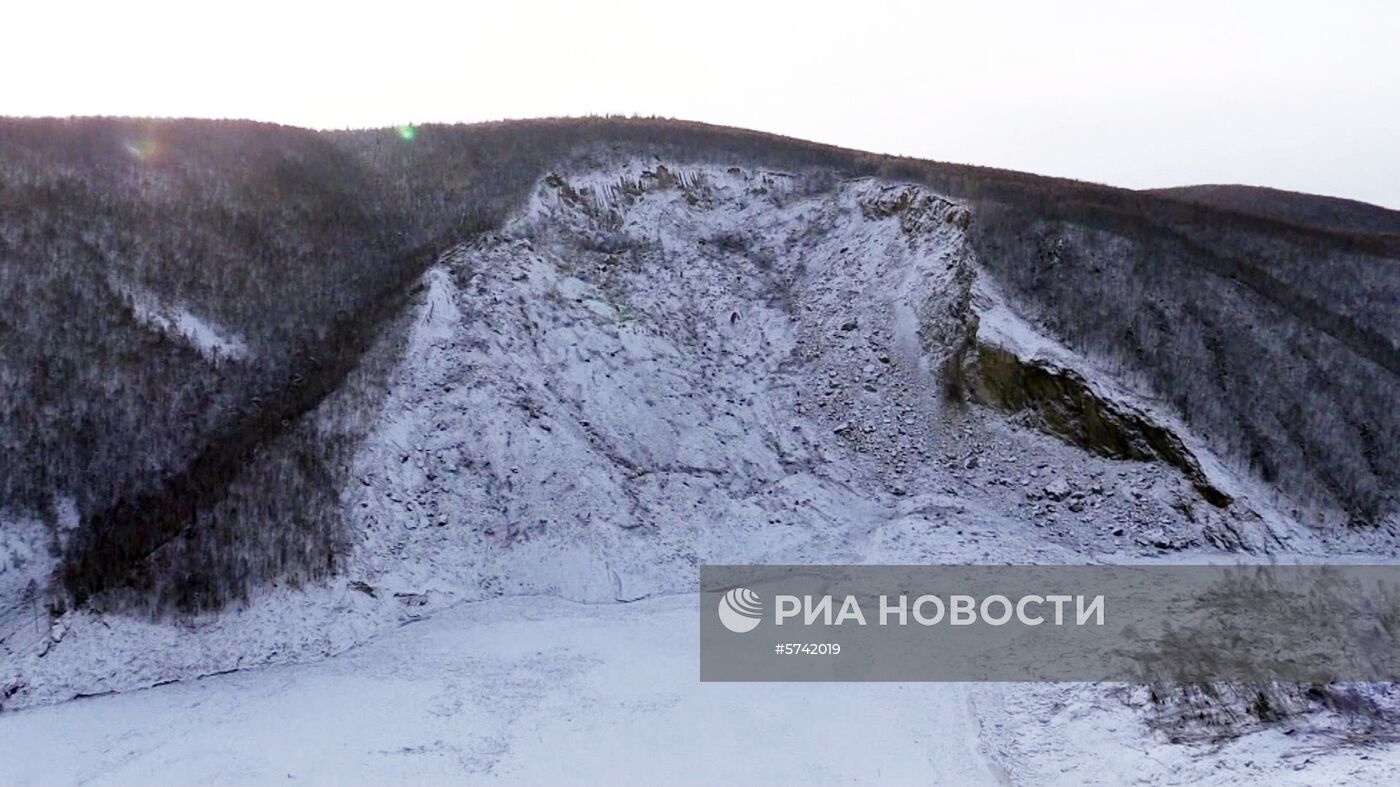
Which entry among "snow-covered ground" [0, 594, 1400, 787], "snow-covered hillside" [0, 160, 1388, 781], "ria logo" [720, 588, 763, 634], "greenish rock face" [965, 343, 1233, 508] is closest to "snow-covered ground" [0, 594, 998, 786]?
"snow-covered ground" [0, 594, 1400, 787]

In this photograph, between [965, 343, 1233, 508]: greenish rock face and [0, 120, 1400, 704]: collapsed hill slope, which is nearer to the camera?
[0, 120, 1400, 704]: collapsed hill slope

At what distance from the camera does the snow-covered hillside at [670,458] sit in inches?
640

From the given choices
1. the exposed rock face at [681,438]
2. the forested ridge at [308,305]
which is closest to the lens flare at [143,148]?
the forested ridge at [308,305]

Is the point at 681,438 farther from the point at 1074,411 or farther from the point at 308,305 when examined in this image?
the point at 308,305

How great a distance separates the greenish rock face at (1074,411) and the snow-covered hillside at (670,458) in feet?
0.48

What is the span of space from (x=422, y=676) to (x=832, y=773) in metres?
7.39

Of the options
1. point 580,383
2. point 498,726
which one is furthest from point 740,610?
point 580,383

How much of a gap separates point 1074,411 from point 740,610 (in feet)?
36.1

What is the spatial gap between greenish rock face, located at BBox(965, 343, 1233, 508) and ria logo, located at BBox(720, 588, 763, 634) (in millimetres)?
9765

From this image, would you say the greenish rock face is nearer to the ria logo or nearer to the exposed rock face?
the exposed rock face

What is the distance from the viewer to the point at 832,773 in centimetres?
1322

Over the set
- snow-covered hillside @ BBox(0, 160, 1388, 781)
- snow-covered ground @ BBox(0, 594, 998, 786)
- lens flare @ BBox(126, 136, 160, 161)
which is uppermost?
lens flare @ BBox(126, 136, 160, 161)

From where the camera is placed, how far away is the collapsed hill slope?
1822 centimetres

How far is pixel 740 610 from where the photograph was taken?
18.5 meters
